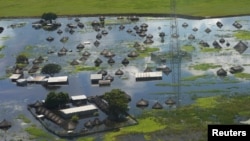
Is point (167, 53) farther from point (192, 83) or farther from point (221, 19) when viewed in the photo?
point (221, 19)

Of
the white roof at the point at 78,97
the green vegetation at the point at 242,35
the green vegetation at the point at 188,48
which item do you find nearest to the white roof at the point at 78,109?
the white roof at the point at 78,97

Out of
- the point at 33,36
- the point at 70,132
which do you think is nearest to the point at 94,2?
the point at 33,36

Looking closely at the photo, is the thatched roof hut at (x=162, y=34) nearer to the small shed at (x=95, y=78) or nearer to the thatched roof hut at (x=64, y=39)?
the thatched roof hut at (x=64, y=39)

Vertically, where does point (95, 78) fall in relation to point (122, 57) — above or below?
below

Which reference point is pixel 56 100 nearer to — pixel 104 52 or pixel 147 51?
pixel 104 52

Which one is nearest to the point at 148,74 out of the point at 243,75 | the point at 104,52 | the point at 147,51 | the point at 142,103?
the point at 142,103
